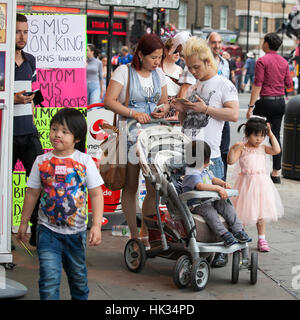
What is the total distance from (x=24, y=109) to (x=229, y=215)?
192cm

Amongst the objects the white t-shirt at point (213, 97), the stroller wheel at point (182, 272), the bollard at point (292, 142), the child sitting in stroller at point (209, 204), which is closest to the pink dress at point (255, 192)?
the white t-shirt at point (213, 97)

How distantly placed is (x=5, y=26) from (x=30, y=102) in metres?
0.78

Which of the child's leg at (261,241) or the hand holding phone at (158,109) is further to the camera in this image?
the child's leg at (261,241)

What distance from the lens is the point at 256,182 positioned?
7.03 metres

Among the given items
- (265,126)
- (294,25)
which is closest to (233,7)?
(294,25)

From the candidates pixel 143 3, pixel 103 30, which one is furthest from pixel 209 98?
pixel 103 30

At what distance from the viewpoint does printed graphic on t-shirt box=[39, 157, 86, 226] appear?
15.3 feet

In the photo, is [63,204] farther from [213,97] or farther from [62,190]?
[213,97]

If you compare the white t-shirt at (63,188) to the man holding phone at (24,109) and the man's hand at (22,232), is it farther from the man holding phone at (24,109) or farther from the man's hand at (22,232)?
the man holding phone at (24,109)

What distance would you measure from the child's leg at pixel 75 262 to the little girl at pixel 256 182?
8.01 ft

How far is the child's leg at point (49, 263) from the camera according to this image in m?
4.59

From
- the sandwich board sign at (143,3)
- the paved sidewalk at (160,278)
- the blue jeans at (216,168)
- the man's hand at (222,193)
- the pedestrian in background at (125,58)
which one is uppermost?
the sandwich board sign at (143,3)

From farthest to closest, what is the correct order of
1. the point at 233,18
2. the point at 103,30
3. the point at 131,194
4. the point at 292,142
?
the point at 233,18 < the point at 103,30 < the point at 292,142 < the point at 131,194
